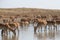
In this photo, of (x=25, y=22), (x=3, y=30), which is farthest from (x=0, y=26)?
(x=25, y=22)

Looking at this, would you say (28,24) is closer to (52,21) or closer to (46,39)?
(52,21)

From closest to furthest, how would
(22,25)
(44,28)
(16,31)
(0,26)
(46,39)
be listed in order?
(46,39) → (0,26) → (16,31) → (44,28) → (22,25)

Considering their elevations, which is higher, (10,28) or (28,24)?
(10,28)

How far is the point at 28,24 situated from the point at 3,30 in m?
10.2

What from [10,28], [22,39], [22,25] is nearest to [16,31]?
[10,28]

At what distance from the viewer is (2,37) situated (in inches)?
926

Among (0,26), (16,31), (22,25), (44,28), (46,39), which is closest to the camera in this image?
(46,39)

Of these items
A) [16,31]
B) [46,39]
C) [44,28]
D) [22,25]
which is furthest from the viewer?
[22,25]

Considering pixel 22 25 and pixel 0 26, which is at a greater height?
pixel 0 26

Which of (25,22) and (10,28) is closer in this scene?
(10,28)

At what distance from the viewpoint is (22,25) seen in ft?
107

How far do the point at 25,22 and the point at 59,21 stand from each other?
177 inches

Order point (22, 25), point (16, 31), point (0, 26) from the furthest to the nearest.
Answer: point (22, 25) → point (16, 31) → point (0, 26)

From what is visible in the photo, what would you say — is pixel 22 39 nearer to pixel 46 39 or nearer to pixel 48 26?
pixel 46 39
